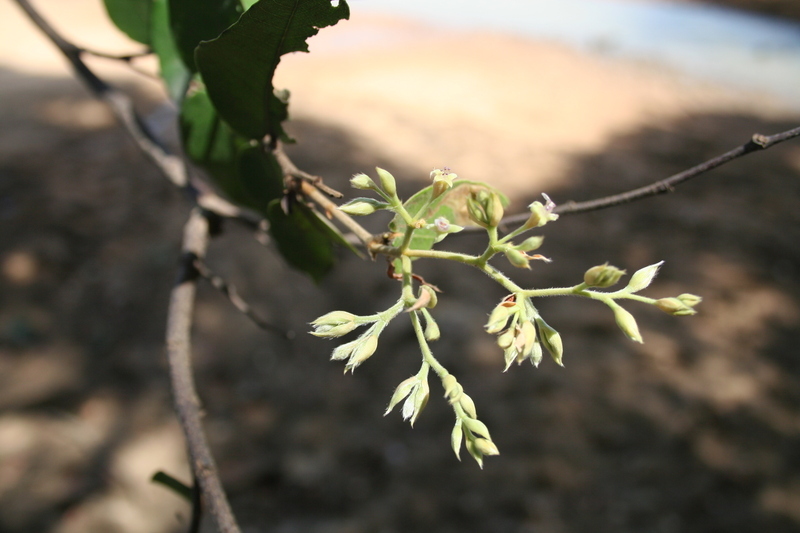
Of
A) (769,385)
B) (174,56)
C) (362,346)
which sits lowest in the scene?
(769,385)

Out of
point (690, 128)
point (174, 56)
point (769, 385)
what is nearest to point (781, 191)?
point (690, 128)

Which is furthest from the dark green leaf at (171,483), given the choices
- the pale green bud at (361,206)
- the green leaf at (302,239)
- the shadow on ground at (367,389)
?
the shadow on ground at (367,389)

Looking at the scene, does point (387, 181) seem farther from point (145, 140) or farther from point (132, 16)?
point (145, 140)

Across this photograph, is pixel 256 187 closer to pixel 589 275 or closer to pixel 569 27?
pixel 589 275

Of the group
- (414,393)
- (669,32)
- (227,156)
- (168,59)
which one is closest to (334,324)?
(414,393)

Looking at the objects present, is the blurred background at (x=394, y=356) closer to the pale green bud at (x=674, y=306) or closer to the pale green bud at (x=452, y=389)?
the pale green bud at (x=452, y=389)
